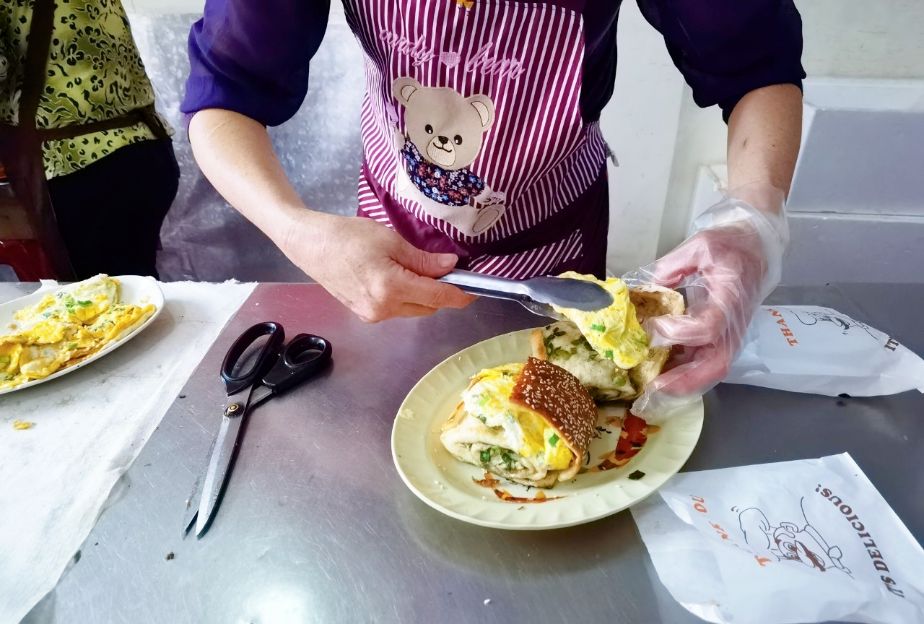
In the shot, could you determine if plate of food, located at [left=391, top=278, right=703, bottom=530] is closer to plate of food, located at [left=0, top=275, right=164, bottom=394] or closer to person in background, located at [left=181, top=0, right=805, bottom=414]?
person in background, located at [left=181, top=0, right=805, bottom=414]

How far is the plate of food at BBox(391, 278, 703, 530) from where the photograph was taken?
0.70 m

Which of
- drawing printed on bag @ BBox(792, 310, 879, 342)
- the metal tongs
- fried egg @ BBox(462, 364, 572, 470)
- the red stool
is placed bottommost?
the red stool

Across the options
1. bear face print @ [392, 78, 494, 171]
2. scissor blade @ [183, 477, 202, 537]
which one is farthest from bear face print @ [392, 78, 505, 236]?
scissor blade @ [183, 477, 202, 537]

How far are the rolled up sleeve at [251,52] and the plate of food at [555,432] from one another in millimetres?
532

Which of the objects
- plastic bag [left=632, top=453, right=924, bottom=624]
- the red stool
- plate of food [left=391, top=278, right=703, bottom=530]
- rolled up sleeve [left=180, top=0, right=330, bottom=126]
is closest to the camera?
plastic bag [left=632, top=453, right=924, bottom=624]

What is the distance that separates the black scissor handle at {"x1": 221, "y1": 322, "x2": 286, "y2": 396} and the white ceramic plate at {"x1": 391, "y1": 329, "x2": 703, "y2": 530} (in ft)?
0.84

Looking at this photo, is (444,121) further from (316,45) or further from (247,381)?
(247,381)

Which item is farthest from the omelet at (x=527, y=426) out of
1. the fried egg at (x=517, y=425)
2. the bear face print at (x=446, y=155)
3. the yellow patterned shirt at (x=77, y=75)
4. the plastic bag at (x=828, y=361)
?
the yellow patterned shirt at (x=77, y=75)

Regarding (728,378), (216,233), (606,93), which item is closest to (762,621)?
(728,378)

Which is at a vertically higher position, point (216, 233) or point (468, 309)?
point (468, 309)

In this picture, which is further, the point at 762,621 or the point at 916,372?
the point at 916,372

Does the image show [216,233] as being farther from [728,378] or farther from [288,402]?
[728,378]

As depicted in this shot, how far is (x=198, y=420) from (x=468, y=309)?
1.58ft

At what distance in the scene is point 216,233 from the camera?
222 cm
